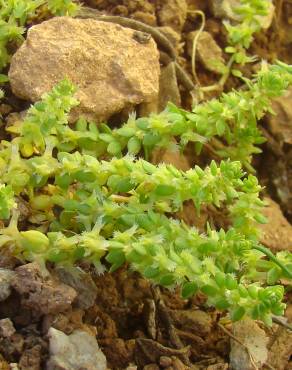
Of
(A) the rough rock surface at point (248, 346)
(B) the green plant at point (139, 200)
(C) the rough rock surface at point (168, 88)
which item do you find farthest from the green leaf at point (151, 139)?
(A) the rough rock surface at point (248, 346)

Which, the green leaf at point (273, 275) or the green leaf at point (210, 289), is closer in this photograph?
Answer: the green leaf at point (210, 289)

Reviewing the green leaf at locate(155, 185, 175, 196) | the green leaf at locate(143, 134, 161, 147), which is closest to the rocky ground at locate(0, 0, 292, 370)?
the green leaf at locate(143, 134, 161, 147)

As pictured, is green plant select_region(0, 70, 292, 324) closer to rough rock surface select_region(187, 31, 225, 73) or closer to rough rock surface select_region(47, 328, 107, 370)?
rough rock surface select_region(47, 328, 107, 370)

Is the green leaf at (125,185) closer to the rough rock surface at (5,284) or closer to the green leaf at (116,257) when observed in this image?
the green leaf at (116,257)

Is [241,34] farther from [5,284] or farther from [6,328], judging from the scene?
[6,328]

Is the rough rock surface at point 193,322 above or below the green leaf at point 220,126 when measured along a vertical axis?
below

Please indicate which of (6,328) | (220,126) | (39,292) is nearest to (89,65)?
(220,126)

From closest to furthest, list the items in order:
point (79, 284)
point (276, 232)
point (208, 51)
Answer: point (79, 284), point (276, 232), point (208, 51)
